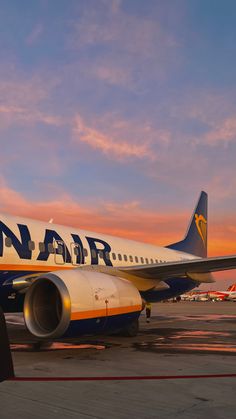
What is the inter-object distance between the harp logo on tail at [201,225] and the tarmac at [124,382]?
13444 millimetres

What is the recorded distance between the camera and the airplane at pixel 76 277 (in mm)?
8188

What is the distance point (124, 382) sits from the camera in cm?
579

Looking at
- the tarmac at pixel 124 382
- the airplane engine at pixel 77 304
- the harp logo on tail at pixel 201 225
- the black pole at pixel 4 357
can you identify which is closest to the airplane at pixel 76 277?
the airplane engine at pixel 77 304

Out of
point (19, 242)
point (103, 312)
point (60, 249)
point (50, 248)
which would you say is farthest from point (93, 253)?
point (103, 312)

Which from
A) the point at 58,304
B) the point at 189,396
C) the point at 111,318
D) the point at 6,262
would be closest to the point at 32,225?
the point at 6,262

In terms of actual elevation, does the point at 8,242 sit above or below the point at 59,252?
above

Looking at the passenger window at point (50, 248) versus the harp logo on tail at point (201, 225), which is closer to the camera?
the passenger window at point (50, 248)

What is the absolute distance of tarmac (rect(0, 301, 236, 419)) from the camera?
14.6 ft

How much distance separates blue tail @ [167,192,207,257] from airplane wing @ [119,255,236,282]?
28.3 feet

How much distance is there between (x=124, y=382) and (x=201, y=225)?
60.9ft

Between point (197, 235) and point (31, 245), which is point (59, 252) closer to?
point (31, 245)

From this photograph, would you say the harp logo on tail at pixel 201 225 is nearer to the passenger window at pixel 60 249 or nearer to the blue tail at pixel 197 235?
the blue tail at pixel 197 235

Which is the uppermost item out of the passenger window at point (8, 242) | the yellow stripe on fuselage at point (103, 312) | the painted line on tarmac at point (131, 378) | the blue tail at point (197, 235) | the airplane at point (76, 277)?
the blue tail at point (197, 235)

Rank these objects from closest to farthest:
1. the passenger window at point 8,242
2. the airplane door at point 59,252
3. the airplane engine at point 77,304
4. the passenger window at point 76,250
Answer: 1. the airplane engine at point 77,304
2. the passenger window at point 8,242
3. the airplane door at point 59,252
4. the passenger window at point 76,250
